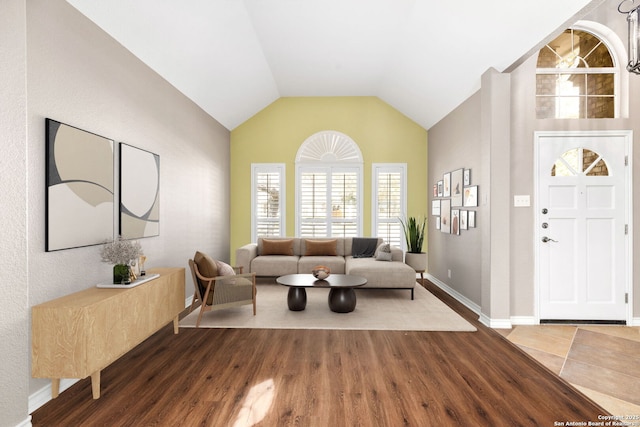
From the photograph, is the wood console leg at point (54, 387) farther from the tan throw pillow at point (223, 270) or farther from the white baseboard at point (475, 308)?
the white baseboard at point (475, 308)

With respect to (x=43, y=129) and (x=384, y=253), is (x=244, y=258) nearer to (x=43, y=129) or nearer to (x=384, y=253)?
(x=384, y=253)

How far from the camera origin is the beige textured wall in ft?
7.43

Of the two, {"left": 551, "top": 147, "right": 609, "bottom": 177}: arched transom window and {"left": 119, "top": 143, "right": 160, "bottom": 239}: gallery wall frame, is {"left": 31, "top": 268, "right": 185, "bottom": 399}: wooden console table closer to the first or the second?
{"left": 119, "top": 143, "right": 160, "bottom": 239}: gallery wall frame

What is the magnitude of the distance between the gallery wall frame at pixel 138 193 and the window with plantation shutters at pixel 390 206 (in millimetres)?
4193

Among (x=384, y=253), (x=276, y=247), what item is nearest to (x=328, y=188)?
(x=276, y=247)

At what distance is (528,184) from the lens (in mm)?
3848

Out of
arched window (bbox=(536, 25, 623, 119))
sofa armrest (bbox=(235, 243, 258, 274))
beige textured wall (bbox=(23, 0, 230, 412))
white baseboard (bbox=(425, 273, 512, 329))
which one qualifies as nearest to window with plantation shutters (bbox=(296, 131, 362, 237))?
sofa armrest (bbox=(235, 243, 258, 274))

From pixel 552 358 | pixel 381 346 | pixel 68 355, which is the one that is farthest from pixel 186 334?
pixel 552 358

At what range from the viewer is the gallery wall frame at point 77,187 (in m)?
2.37

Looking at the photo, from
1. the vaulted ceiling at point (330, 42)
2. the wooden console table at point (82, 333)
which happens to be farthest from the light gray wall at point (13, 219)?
the vaulted ceiling at point (330, 42)

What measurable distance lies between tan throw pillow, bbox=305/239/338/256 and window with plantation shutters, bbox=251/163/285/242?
3.22 ft

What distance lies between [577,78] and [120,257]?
16.9 feet

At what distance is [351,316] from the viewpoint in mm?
4066

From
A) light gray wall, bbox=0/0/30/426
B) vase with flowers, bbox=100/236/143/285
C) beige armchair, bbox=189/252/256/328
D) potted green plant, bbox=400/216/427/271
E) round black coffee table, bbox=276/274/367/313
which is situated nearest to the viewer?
light gray wall, bbox=0/0/30/426
